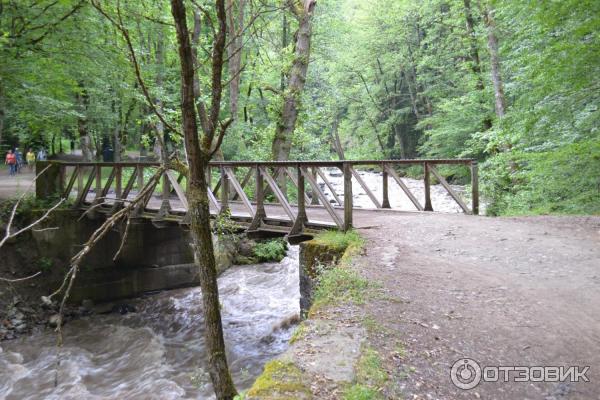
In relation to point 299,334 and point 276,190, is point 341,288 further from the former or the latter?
point 276,190

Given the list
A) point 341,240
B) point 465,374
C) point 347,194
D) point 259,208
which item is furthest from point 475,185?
point 465,374

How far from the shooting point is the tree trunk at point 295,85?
45.4 feet

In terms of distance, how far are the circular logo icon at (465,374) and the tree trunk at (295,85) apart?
11.3 meters

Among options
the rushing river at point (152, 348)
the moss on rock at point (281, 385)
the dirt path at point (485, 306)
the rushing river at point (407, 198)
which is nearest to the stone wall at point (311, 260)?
the dirt path at point (485, 306)

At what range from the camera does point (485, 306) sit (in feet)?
14.1

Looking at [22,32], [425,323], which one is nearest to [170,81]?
[22,32]

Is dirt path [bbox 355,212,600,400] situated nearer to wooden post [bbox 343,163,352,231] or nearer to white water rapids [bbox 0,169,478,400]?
wooden post [bbox 343,163,352,231]

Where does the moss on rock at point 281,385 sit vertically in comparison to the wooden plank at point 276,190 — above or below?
below

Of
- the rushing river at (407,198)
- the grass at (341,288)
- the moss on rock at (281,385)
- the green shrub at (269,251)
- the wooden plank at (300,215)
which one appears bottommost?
the green shrub at (269,251)

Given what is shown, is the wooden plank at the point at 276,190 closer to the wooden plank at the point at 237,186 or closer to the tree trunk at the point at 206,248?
the wooden plank at the point at 237,186

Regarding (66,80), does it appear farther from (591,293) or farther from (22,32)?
(591,293)

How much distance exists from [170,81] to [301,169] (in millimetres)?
15521

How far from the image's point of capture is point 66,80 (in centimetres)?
1192
